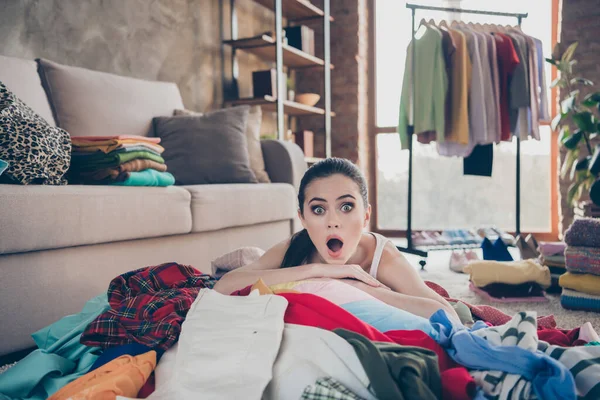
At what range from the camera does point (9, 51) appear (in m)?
2.39

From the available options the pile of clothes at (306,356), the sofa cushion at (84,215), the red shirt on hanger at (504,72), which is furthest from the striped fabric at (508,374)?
the red shirt on hanger at (504,72)

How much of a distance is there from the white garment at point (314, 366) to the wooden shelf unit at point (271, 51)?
11.1 ft

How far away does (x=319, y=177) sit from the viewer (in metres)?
1.30

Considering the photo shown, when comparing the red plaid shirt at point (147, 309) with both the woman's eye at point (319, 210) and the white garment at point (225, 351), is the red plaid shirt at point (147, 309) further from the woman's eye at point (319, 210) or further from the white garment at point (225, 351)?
the woman's eye at point (319, 210)

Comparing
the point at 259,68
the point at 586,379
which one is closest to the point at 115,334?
the point at 586,379

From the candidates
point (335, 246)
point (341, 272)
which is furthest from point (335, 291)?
point (335, 246)

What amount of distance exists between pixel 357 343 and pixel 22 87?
6.45 feet

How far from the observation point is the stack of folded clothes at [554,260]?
223 centimetres

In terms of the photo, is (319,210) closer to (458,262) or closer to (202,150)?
(202,150)

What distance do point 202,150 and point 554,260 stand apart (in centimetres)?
179

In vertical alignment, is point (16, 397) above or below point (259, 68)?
below

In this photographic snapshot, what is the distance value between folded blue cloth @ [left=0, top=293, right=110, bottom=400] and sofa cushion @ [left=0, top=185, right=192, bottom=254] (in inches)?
13.2

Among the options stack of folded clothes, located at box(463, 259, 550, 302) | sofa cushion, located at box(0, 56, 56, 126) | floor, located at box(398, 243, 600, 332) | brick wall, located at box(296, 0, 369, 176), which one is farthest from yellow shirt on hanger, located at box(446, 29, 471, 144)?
sofa cushion, located at box(0, 56, 56, 126)

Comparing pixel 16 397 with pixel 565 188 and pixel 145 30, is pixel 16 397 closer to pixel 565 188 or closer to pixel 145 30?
pixel 145 30
